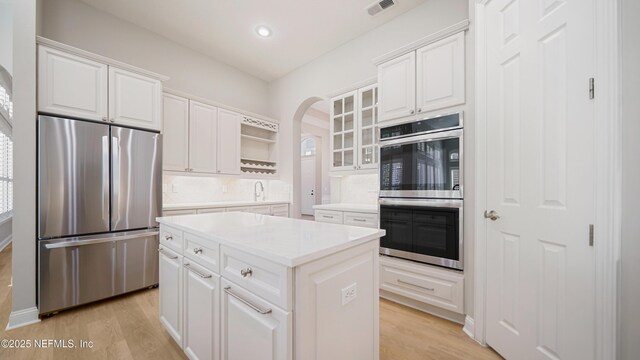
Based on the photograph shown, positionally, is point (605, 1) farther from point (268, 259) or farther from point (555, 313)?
point (268, 259)

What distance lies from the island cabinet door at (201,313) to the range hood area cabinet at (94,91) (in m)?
2.08

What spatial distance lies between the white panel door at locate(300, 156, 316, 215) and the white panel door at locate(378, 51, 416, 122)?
5.16 m

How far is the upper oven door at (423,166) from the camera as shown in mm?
2100

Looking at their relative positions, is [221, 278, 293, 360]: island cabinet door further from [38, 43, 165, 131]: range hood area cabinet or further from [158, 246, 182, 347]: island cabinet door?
[38, 43, 165, 131]: range hood area cabinet

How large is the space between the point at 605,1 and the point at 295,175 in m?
3.88

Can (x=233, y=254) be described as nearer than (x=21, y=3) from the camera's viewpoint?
Yes

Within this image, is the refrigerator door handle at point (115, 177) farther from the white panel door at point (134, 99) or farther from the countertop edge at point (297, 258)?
the countertop edge at point (297, 258)

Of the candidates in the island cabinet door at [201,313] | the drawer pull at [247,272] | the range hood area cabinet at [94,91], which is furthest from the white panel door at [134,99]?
the drawer pull at [247,272]

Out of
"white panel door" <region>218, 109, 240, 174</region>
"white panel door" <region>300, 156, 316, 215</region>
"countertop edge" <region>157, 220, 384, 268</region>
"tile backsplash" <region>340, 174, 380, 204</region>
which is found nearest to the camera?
"countertop edge" <region>157, 220, 384, 268</region>

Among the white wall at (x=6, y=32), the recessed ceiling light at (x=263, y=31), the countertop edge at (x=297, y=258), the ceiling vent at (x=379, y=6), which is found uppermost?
the ceiling vent at (x=379, y=6)

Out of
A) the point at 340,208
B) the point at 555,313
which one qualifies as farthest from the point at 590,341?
the point at 340,208

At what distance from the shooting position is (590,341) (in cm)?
117

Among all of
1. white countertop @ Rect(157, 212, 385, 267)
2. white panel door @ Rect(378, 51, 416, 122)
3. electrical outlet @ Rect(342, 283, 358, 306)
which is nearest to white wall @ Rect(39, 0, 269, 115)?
white panel door @ Rect(378, 51, 416, 122)

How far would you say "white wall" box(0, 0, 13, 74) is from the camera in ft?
7.14
